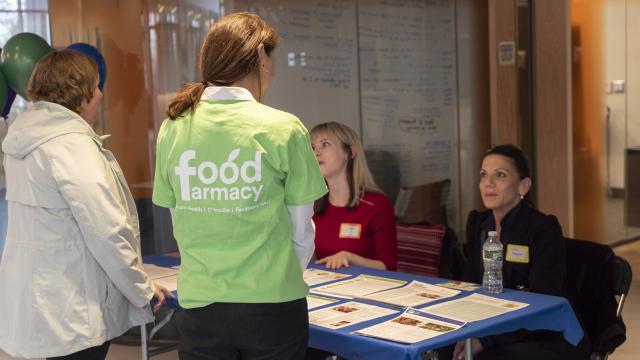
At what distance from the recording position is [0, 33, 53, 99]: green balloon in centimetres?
425

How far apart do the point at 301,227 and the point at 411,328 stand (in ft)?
1.93

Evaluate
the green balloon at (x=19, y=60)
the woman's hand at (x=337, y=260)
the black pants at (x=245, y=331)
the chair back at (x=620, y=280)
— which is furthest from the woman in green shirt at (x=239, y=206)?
the green balloon at (x=19, y=60)

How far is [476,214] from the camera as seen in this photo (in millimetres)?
3479

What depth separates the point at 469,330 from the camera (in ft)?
8.06

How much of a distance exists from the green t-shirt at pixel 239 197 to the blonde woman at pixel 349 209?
5.30ft

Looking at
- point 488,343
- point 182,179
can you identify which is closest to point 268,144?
point 182,179

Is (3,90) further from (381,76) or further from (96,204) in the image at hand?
(381,76)

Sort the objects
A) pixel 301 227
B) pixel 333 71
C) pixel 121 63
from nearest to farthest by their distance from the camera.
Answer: pixel 301 227 → pixel 121 63 → pixel 333 71

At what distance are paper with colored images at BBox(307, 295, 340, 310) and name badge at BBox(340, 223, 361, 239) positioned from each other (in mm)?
775

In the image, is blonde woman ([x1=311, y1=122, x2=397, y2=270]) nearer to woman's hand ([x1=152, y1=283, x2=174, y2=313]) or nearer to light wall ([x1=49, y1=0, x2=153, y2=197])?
woman's hand ([x1=152, y1=283, x2=174, y2=313])

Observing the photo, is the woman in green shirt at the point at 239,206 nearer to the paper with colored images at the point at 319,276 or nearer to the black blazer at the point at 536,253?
the paper with colored images at the point at 319,276

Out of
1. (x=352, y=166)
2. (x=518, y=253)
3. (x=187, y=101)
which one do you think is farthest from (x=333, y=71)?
(x=187, y=101)

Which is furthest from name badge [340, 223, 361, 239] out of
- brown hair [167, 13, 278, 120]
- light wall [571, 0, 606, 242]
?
light wall [571, 0, 606, 242]

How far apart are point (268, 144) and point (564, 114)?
4904 mm
